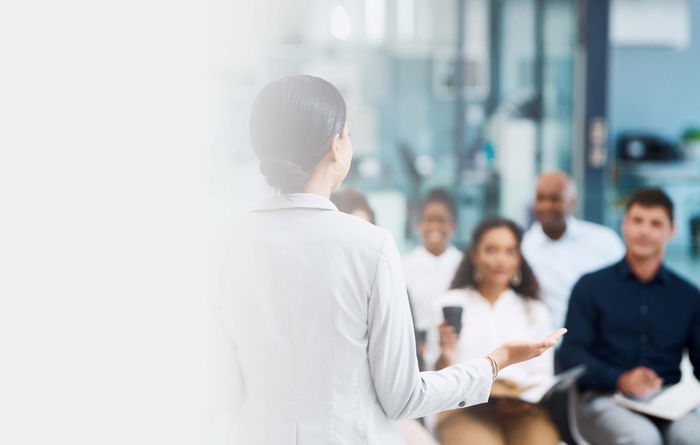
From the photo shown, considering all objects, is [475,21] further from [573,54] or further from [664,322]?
[664,322]

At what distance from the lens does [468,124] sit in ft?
13.5

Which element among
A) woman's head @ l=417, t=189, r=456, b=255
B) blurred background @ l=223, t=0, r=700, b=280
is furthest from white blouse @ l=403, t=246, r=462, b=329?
blurred background @ l=223, t=0, r=700, b=280

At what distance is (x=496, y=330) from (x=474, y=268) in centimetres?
26

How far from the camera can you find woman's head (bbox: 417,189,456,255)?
2910 mm

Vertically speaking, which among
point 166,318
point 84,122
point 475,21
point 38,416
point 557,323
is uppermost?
point 475,21

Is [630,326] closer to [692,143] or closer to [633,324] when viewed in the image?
[633,324]

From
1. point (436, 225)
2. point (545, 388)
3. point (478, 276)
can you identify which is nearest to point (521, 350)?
point (545, 388)

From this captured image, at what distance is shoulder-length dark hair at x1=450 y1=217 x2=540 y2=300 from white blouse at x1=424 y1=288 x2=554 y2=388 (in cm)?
3

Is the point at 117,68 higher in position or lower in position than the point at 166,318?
higher

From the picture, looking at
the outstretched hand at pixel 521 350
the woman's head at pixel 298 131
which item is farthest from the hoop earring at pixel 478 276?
the woman's head at pixel 298 131

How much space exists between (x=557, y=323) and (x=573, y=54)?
→ 1.93 m

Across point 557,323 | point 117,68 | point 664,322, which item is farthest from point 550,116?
point 117,68

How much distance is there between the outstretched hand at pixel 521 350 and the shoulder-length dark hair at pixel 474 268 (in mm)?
1259

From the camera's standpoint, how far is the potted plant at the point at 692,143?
680 cm
